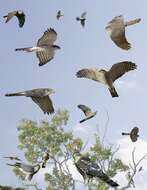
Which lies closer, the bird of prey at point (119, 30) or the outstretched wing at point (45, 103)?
the bird of prey at point (119, 30)

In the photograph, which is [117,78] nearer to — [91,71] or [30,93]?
[91,71]

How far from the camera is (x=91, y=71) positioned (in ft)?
24.0

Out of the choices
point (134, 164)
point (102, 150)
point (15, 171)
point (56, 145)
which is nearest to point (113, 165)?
point (102, 150)

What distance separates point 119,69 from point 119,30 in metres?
0.56

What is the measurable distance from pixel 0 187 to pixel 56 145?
25.0 meters

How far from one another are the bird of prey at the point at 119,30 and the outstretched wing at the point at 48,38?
1.15 meters

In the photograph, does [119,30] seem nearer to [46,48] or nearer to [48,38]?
[46,48]

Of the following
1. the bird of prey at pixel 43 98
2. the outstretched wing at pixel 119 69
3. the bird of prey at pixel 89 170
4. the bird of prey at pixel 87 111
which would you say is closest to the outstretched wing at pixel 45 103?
the bird of prey at pixel 43 98

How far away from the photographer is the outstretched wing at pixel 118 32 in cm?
661

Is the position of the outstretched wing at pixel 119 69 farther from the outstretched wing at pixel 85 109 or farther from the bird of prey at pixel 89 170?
the bird of prey at pixel 89 170

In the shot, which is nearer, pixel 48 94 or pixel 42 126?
pixel 48 94

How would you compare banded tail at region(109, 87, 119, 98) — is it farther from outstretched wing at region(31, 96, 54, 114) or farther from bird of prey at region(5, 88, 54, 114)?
outstretched wing at region(31, 96, 54, 114)

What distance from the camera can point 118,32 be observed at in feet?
23.4

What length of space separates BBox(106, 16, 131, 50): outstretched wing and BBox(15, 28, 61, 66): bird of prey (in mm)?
894
